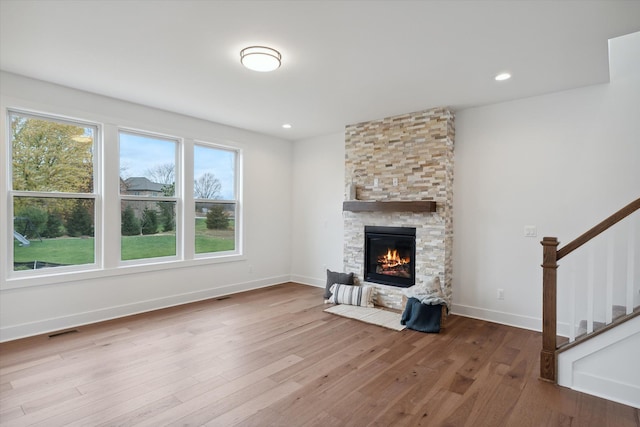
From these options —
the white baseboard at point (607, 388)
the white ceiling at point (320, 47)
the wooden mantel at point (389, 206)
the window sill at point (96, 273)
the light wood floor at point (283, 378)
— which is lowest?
the light wood floor at point (283, 378)

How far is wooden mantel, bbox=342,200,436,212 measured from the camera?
4.33 m

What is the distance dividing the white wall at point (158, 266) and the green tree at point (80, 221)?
0.55 metres

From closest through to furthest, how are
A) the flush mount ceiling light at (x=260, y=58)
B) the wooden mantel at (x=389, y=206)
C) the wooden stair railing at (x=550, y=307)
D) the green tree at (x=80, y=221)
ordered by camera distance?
1. the wooden stair railing at (x=550, y=307)
2. the flush mount ceiling light at (x=260, y=58)
3. the green tree at (x=80, y=221)
4. the wooden mantel at (x=389, y=206)

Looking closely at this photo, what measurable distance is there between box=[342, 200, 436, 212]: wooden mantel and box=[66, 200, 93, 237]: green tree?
3.43 metres

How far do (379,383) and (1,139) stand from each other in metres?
4.41

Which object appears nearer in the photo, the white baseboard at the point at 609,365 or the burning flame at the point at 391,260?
the white baseboard at the point at 609,365

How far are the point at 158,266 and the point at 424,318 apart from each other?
3605mm

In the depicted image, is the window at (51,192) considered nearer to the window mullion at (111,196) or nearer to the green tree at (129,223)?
the window mullion at (111,196)

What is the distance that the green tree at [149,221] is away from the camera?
15.2ft

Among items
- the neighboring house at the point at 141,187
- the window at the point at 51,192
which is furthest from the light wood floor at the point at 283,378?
the neighboring house at the point at 141,187

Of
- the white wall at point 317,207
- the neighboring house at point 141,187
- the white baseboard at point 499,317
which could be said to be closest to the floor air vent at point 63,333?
the neighboring house at point 141,187

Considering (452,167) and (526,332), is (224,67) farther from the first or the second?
(526,332)

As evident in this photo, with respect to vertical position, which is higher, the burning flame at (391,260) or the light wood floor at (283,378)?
the burning flame at (391,260)

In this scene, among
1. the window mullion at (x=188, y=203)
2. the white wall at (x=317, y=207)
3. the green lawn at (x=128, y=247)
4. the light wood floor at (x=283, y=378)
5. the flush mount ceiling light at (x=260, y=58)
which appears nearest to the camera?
the light wood floor at (x=283, y=378)
